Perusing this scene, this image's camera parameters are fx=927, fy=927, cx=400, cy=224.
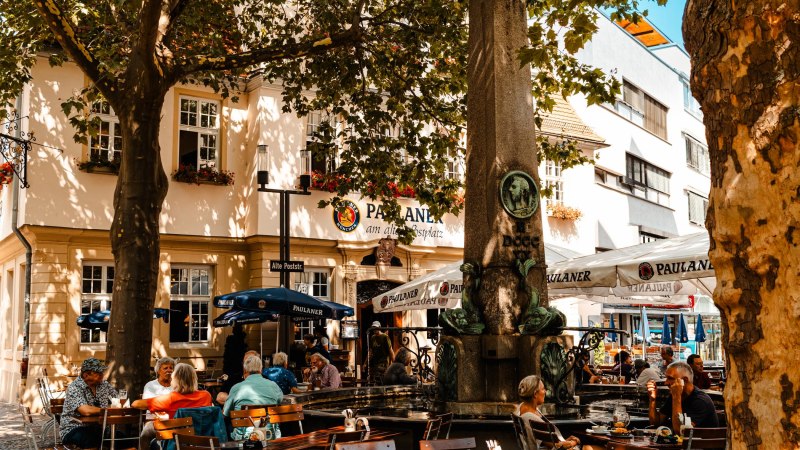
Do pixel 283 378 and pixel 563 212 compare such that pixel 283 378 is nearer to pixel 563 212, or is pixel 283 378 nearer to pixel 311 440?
pixel 311 440

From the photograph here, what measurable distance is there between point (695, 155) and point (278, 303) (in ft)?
102

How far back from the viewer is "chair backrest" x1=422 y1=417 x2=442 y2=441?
316 inches

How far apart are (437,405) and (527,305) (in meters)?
1.52

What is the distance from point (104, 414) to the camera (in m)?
9.63

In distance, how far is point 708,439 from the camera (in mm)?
6906

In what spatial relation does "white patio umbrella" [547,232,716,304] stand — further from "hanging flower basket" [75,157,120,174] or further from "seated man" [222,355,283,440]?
"hanging flower basket" [75,157,120,174]

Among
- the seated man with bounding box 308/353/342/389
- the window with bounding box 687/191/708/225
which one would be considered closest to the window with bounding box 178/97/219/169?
the seated man with bounding box 308/353/342/389

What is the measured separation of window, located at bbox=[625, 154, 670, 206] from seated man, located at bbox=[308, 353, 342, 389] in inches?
896

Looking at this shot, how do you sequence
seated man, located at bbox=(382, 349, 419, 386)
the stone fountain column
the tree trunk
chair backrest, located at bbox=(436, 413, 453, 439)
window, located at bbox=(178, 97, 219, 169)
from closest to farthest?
chair backrest, located at bbox=(436, 413, 453, 439), the stone fountain column, the tree trunk, seated man, located at bbox=(382, 349, 419, 386), window, located at bbox=(178, 97, 219, 169)

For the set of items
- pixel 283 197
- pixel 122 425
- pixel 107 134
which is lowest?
pixel 122 425

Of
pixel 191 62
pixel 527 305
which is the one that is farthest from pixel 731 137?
pixel 191 62

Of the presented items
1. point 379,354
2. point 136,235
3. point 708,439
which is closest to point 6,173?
point 379,354

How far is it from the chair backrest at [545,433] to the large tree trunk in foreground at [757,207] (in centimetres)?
472

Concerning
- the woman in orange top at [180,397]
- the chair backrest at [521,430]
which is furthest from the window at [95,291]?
the chair backrest at [521,430]
